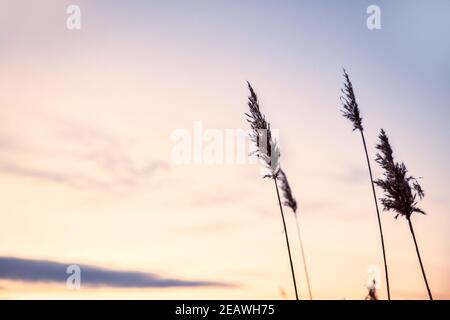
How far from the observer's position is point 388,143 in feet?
14.6

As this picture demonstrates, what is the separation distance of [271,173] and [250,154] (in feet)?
0.81

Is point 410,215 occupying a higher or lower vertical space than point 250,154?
lower
